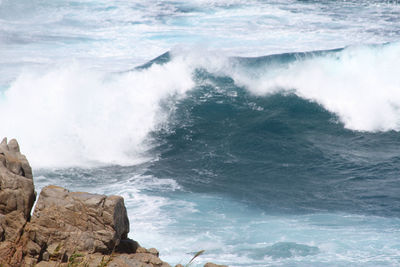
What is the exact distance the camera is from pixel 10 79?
24.4 m

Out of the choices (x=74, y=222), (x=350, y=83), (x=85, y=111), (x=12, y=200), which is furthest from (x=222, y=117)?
(x=12, y=200)

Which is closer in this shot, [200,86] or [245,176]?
[245,176]

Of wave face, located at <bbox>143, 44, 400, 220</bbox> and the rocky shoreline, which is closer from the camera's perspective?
the rocky shoreline

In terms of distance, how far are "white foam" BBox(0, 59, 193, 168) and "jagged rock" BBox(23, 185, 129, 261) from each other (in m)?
9.42

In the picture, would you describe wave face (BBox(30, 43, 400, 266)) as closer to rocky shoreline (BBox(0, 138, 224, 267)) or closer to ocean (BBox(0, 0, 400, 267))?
ocean (BBox(0, 0, 400, 267))

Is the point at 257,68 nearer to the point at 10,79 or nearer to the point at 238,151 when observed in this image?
the point at 238,151

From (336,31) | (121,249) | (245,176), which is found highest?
(336,31)

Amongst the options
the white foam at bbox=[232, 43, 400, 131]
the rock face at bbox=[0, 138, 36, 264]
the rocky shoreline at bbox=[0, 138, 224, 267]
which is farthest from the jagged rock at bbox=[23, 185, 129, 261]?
the white foam at bbox=[232, 43, 400, 131]

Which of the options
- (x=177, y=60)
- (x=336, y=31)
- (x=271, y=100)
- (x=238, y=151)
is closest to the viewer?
(x=238, y=151)

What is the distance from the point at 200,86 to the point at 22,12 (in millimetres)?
15754

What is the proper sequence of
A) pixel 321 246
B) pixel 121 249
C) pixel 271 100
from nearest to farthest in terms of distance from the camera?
pixel 121 249
pixel 321 246
pixel 271 100

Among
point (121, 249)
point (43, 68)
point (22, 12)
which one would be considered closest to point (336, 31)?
point (43, 68)

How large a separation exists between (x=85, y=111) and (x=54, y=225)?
47.5ft

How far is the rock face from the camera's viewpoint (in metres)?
6.02
